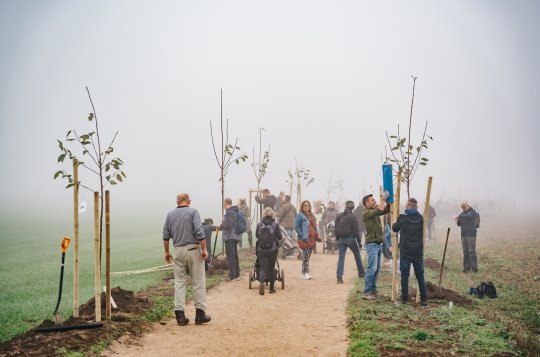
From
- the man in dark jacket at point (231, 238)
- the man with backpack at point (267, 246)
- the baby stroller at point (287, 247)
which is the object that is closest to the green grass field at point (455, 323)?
the man with backpack at point (267, 246)

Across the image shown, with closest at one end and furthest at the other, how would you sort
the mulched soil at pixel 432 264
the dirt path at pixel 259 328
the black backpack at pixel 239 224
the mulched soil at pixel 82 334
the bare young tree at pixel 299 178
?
the mulched soil at pixel 82 334 → the dirt path at pixel 259 328 → the black backpack at pixel 239 224 → the mulched soil at pixel 432 264 → the bare young tree at pixel 299 178

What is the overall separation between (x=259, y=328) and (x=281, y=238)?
369 centimetres

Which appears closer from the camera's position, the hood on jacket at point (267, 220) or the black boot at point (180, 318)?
the black boot at point (180, 318)

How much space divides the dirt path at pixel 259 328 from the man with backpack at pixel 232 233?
1.01 m

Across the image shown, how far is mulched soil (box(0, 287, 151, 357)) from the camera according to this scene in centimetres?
614

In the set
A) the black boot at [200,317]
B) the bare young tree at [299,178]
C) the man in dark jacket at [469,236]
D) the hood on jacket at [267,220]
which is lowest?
the black boot at [200,317]

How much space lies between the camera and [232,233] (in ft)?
42.0

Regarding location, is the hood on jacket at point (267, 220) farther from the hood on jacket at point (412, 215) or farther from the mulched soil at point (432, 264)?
the mulched soil at point (432, 264)

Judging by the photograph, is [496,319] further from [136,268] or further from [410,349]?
[136,268]

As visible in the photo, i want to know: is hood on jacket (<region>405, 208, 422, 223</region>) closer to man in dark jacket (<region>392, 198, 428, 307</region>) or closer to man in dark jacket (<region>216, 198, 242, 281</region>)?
man in dark jacket (<region>392, 198, 428, 307</region>)

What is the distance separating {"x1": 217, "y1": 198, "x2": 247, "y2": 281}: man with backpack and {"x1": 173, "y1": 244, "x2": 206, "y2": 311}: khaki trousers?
4560 millimetres

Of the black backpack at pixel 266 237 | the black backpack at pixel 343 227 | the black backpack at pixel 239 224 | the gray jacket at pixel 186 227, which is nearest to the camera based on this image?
the gray jacket at pixel 186 227

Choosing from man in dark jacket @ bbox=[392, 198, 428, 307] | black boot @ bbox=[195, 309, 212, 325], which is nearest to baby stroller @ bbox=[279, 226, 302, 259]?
man in dark jacket @ bbox=[392, 198, 428, 307]

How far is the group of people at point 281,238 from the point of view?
819 centimetres
